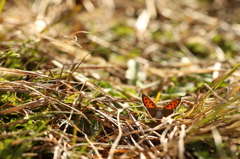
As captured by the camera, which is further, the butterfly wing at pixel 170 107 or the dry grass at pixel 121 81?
the butterfly wing at pixel 170 107

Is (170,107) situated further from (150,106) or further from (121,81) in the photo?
(121,81)

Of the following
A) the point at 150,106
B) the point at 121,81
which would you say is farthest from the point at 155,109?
the point at 121,81

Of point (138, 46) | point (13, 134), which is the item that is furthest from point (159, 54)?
point (13, 134)

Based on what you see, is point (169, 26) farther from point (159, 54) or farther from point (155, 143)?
point (155, 143)

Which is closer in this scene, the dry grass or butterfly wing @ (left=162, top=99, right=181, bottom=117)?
the dry grass
